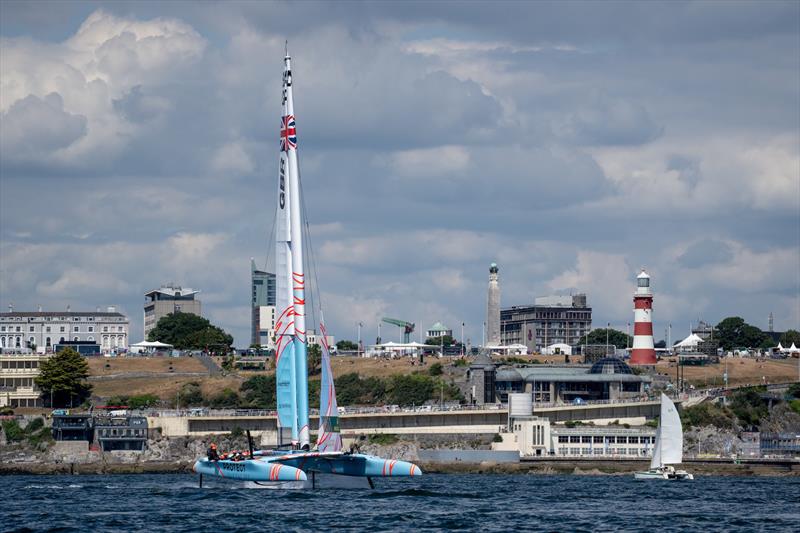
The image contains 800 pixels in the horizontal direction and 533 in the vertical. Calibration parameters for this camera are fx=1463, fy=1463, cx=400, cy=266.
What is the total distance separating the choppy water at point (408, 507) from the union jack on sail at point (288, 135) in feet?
69.8

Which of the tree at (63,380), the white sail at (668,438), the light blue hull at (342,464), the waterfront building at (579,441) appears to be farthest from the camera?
the tree at (63,380)

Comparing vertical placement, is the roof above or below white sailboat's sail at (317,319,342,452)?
above

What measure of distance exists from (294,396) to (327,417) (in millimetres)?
2445

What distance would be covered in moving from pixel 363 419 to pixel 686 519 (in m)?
79.7

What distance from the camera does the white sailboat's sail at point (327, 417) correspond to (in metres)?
88.2

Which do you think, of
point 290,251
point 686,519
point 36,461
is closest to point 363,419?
point 36,461

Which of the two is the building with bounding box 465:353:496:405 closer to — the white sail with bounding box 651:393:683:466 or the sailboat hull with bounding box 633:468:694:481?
the white sail with bounding box 651:393:683:466

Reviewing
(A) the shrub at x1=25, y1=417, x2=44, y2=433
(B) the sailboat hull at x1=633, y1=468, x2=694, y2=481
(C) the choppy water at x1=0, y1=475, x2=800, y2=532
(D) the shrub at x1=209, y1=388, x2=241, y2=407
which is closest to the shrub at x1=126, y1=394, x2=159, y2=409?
(D) the shrub at x1=209, y1=388, x2=241, y2=407

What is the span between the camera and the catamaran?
8744 cm

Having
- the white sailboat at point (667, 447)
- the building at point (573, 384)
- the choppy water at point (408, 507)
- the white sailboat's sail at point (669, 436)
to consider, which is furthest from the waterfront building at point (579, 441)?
the choppy water at point (408, 507)

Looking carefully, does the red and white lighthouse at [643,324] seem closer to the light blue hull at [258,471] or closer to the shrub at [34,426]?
the shrub at [34,426]

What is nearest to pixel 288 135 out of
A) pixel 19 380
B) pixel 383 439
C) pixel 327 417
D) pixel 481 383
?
pixel 327 417

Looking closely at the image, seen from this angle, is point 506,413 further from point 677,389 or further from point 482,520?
point 482,520

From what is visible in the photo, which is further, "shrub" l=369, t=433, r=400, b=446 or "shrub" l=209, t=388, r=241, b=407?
"shrub" l=209, t=388, r=241, b=407
